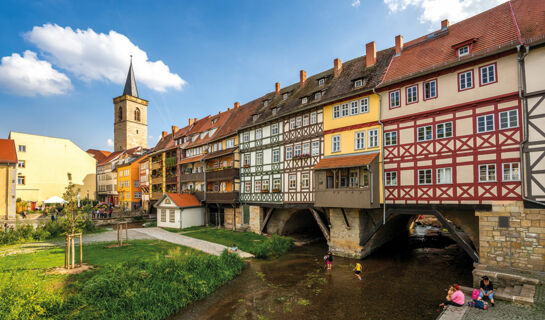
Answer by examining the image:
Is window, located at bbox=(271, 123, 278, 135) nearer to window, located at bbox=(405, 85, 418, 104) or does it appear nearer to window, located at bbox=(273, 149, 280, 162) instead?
window, located at bbox=(273, 149, 280, 162)

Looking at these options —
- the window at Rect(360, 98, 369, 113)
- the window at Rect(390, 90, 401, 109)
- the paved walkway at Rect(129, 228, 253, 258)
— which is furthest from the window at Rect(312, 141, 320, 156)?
the paved walkway at Rect(129, 228, 253, 258)

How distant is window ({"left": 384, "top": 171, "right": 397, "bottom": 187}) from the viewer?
56.3ft

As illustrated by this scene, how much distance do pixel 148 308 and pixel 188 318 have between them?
64.3 inches

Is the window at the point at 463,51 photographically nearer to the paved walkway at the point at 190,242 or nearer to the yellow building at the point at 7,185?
the paved walkway at the point at 190,242

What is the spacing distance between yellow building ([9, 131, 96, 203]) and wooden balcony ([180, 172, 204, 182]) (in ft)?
64.1

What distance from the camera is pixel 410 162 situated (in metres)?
16.5

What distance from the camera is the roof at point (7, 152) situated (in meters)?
30.7

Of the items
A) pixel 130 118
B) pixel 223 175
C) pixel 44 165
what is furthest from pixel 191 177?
pixel 130 118

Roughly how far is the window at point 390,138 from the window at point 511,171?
5.42 metres

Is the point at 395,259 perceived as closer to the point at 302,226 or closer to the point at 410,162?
the point at 410,162

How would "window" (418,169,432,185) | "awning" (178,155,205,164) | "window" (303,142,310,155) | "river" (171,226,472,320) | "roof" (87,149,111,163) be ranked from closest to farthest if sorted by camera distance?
1. "river" (171,226,472,320)
2. "window" (418,169,432,185)
3. "window" (303,142,310,155)
4. "awning" (178,155,205,164)
5. "roof" (87,149,111,163)

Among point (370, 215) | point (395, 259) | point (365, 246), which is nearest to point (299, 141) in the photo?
point (370, 215)

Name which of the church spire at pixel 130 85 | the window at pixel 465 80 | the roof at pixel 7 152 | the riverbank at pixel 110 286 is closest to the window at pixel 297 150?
the riverbank at pixel 110 286

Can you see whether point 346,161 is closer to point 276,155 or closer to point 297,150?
point 297,150
